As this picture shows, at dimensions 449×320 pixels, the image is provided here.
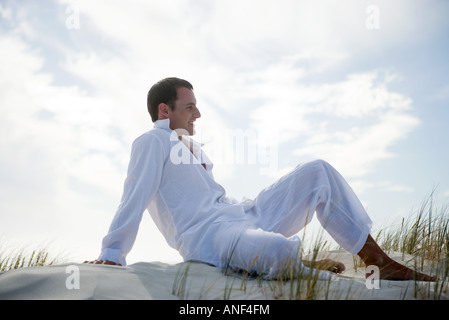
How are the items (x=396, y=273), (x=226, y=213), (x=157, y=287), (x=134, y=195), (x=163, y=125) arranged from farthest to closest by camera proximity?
1. (x=163, y=125)
2. (x=226, y=213)
3. (x=134, y=195)
4. (x=396, y=273)
5. (x=157, y=287)

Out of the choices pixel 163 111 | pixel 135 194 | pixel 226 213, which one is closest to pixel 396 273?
pixel 226 213

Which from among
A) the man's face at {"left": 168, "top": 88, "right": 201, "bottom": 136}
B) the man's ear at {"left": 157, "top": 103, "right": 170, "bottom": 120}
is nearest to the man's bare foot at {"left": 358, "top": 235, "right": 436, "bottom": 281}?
the man's face at {"left": 168, "top": 88, "right": 201, "bottom": 136}

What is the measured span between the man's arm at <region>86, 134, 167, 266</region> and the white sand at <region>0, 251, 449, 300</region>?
195 mm

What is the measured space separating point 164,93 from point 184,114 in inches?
11.6

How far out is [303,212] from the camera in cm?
323

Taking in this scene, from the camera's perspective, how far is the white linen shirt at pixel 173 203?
2.90 metres

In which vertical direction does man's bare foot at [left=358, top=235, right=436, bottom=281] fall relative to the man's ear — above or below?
below

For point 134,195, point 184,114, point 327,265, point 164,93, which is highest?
point 164,93

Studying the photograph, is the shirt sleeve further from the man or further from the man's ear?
the man's ear

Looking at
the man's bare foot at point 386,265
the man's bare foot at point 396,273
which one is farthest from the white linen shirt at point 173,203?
the man's bare foot at point 396,273

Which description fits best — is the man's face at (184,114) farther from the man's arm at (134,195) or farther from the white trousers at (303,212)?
the white trousers at (303,212)

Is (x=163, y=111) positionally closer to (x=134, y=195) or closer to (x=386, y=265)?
(x=134, y=195)

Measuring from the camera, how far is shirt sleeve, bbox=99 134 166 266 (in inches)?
112
